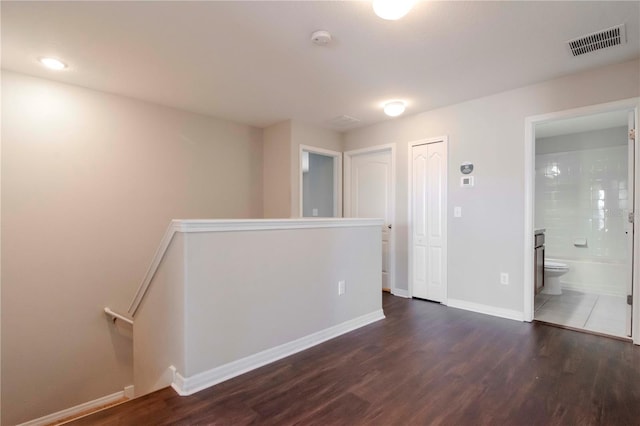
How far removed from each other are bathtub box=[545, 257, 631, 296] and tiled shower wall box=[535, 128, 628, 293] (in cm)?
1

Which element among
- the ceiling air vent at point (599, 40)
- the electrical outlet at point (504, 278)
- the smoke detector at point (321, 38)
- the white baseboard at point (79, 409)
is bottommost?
the white baseboard at point (79, 409)

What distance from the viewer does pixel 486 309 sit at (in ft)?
11.5

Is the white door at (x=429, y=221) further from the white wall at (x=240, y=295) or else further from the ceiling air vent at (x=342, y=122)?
the white wall at (x=240, y=295)

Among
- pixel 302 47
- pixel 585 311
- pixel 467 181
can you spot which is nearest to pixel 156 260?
pixel 302 47

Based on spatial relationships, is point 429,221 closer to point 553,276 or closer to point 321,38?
point 553,276

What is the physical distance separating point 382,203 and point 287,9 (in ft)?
10.1

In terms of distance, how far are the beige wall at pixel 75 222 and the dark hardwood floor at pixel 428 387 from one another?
190 cm

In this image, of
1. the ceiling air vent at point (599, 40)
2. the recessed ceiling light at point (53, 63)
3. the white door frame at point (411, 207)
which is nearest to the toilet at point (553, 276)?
the white door frame at point (411, 207)

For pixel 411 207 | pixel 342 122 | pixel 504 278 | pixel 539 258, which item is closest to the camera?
pixel 504 278

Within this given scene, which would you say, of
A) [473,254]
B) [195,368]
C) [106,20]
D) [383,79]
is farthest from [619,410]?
[106,20]

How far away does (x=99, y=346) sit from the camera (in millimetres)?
3318

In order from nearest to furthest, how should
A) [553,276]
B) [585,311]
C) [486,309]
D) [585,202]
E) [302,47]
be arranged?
1. [302,47]
2. [486,309]
3. [585,311]
4. [553,276]
5. [585,202]

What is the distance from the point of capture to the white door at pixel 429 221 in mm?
3904

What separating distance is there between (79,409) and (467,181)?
497 centimetres
